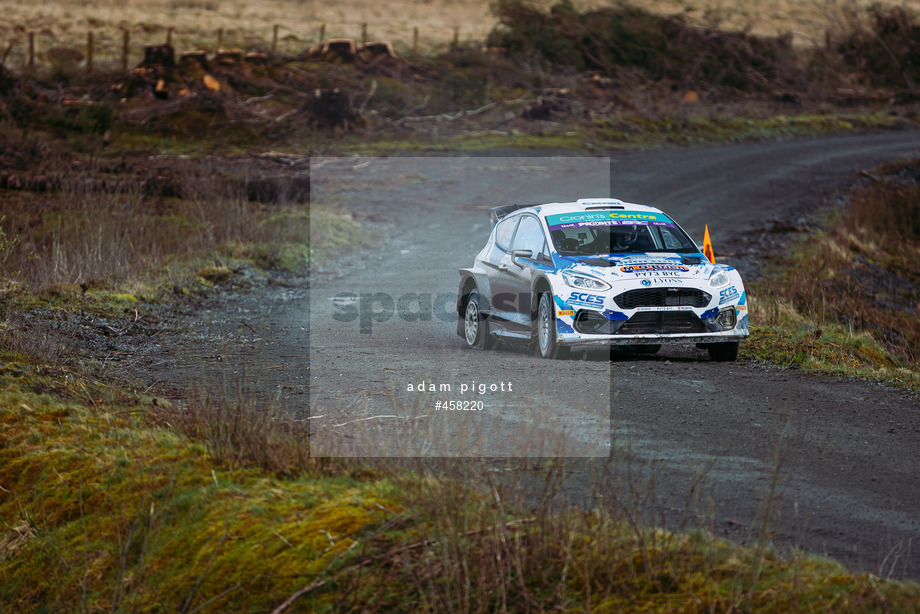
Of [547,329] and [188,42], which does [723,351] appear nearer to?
[547,329]

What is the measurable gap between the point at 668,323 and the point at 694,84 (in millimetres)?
36088

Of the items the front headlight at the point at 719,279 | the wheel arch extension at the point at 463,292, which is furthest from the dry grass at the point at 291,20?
the front headlight at the point at 719,279

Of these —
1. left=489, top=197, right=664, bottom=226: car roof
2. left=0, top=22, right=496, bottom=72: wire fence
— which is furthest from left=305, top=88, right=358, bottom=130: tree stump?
left=489, top=197, right=664, bottom=226: car roof

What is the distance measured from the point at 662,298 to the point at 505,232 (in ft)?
9.76

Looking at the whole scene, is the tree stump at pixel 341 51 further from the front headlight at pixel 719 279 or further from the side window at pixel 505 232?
the front headlight at pixel 719 279

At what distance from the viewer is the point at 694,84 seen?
4503 cm

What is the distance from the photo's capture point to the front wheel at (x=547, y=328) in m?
11.4

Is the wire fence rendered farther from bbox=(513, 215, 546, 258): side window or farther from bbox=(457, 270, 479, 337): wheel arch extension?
bbox=(513, 215, 546, 258): side window

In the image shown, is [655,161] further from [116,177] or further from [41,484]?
[41,484]

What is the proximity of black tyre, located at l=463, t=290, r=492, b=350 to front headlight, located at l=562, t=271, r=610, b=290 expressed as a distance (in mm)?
1945

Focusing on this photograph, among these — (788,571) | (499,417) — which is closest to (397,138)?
(499,417)

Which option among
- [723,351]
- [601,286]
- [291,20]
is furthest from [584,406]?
[291,20]

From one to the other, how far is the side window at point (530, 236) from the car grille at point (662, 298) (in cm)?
148

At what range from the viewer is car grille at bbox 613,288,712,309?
11.0 meters
